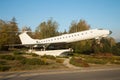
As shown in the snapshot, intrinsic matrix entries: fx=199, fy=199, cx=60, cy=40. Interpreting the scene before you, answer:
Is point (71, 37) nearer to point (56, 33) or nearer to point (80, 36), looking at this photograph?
point (80, 36)

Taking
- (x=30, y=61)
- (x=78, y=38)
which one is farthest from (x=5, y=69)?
(x=78, y=38)

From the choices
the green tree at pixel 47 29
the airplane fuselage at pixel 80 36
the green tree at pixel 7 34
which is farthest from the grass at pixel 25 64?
the green tree at pixel 47 29

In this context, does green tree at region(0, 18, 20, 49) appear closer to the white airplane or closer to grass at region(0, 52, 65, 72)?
the white airplane

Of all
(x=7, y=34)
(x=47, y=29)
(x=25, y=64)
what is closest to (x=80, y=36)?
(x=25, y=64)

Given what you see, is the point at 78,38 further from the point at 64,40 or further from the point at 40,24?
the point at 40,24

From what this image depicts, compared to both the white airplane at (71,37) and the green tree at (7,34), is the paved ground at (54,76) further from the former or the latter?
the green tree at (7,34)

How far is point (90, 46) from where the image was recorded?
59500 mm

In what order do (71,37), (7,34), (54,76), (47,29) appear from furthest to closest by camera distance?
(47,29)
(7,34)
(71,37)
(54,76)

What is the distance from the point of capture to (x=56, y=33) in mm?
72438

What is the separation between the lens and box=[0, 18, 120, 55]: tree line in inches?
2265

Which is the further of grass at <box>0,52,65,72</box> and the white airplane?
the white airplane

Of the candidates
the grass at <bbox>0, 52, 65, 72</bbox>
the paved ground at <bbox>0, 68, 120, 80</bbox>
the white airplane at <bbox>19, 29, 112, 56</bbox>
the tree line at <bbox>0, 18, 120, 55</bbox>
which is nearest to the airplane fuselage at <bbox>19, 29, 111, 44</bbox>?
the white airplane at <bbox>19, 29, 112, 56</bbox>

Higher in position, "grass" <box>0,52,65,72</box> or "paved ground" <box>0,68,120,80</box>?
"grass" <box>0,52,65,72</box>

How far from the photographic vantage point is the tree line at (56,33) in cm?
5753
